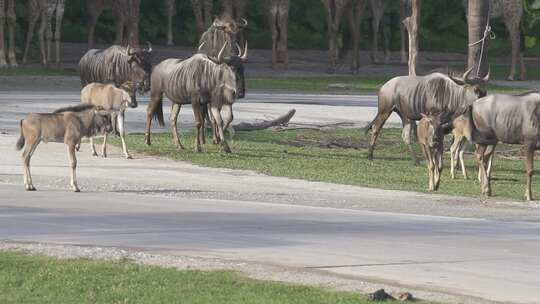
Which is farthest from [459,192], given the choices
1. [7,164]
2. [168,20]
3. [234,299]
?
[168,20]

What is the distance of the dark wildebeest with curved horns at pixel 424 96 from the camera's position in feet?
93.4

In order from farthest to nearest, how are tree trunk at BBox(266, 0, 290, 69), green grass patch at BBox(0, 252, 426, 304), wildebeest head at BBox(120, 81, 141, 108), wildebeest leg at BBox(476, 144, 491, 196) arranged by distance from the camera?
tree trunk at BBox(266, 0, 290, 69), wildebeest head at BBox(120, 81, 141, 108), wildebeest leg at BBox(476, 144, 491, 196), green grass patch at BBox(0, 252, 426, 304)

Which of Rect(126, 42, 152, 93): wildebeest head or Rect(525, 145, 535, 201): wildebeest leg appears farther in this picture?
Rect(126, 42, 152, 93): wildebeest head

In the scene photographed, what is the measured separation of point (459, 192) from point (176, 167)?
4.95 m

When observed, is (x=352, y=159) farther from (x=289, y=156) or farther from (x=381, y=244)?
(x=381, y=244)

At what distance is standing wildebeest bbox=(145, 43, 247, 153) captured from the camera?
29875 millimetres

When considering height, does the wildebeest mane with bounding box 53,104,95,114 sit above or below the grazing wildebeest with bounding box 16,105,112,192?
above

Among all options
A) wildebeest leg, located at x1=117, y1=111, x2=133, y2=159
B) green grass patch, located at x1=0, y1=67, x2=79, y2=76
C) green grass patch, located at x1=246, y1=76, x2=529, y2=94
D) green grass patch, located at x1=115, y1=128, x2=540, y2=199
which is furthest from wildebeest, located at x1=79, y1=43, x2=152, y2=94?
green grass patch, located at x1=0, y1=67, x2=79, y2=76

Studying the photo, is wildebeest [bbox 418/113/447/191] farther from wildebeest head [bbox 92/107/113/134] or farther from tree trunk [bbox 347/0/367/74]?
tree trunk [bbox 347/0/367/74]

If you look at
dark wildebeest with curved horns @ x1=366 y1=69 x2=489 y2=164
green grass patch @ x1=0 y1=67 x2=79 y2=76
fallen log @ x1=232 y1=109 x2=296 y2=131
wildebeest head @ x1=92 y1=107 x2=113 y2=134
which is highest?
wildebeest head @ x1=92 y1=107 x2=113 y2=134

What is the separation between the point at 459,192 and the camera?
82.1 ft

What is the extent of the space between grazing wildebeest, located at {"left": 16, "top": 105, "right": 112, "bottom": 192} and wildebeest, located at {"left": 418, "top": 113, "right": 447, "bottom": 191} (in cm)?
532

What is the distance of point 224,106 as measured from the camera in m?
30.3

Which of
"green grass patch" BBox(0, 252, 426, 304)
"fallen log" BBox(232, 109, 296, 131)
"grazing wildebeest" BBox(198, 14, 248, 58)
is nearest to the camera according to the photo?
"green grass patch" BBox(0, 252, 426, 304)
